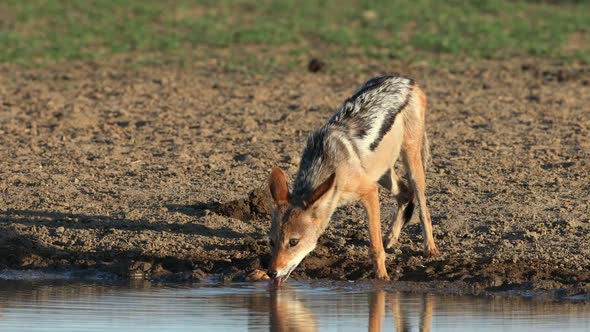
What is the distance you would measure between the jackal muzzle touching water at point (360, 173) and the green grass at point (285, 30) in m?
7.86

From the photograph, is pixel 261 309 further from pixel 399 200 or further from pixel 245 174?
pixel 245 174

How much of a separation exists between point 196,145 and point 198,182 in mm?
1378

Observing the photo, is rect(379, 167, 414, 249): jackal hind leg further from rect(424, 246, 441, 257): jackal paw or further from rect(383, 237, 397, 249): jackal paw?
rect(424, 246, 441, 257): jackal paw

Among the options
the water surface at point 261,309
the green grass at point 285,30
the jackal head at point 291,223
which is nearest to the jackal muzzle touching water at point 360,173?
the jackal head at point 291,223

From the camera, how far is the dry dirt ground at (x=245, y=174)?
10.2 m

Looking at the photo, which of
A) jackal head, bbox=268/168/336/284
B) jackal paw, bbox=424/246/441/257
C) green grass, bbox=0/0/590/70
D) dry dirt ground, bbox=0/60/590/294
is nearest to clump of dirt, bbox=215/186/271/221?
dry dirt ground, bbox=0/60/590/294

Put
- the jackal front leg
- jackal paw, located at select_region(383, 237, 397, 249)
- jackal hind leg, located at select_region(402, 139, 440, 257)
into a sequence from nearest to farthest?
the jackal front leg, jackal hind leg, located at select_region(402, 139, 440, 257), jackal paw, located at select_region(383, 237, 397, 249)

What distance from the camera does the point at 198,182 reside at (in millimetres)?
12102

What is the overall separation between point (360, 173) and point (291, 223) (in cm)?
83

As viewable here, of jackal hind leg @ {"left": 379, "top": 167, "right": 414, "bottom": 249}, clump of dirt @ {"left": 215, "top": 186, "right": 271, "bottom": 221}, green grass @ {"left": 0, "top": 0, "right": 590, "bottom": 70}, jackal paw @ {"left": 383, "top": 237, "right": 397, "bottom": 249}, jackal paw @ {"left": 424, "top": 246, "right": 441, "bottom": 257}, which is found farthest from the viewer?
green grass @ {"left": 0, "top": 0, "right": 590, "bottom": 70}

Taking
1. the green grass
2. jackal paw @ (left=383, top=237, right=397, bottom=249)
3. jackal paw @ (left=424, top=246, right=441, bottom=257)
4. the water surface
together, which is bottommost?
the water surface

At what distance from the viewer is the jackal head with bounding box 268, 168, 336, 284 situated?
29.6 feet

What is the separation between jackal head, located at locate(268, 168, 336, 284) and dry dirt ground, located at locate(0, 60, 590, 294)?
75cm

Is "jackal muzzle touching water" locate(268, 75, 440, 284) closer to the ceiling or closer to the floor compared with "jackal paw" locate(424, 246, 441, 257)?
closer to the ceiling
